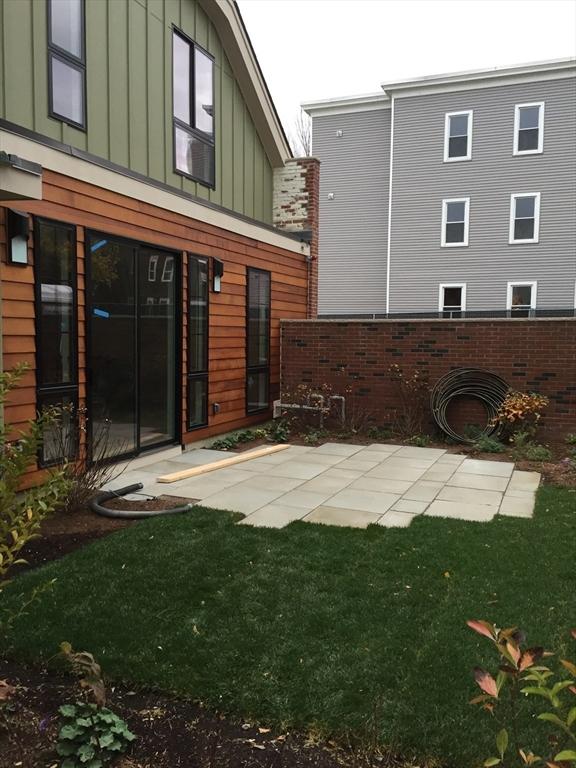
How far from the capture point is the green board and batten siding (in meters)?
5.32

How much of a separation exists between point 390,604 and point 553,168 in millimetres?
19726

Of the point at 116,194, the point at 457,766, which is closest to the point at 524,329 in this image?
the point at 116,194

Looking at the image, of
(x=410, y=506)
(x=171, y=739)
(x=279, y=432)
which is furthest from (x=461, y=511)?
(x=279, y=432)

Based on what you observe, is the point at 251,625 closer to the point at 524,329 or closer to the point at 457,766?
the point at 457,766

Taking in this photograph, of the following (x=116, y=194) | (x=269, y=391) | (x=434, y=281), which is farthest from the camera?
(x=434, y=281)

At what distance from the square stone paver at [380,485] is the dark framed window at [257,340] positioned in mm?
3322

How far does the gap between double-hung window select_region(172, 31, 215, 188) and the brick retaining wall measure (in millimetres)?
2963

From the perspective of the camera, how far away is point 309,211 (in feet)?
34.3

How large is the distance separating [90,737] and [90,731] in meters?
0.03

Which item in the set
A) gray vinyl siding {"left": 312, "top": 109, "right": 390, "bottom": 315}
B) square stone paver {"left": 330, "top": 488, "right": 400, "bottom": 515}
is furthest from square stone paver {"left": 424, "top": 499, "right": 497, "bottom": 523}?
gray vinyl siding {"left": 312, "top": 109, "right": 390, "bottom": 315}

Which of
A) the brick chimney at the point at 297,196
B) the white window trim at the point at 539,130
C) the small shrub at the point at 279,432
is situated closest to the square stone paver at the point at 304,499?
the small shrub at the point at 279,432

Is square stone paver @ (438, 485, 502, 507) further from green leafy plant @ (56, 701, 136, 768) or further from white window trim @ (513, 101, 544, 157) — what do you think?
white window trim @ (513, 101, 544, 157)

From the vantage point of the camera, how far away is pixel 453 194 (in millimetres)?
20984

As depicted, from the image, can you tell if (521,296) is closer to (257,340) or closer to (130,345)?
(257,340)
